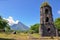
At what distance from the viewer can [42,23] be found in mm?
35812

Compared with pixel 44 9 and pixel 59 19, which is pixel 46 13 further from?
pixel 59 19

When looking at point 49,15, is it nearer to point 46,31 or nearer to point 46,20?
point 46,20

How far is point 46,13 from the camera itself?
36.8 metres

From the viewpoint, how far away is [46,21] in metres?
36.4

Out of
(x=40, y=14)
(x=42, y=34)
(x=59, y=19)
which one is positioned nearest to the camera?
(x=42, y=34)

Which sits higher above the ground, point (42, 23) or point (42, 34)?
point (42, 23)

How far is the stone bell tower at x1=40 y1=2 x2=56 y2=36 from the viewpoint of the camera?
116ft

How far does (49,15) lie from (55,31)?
5.08 metres

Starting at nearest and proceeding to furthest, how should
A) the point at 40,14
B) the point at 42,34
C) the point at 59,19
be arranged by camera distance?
the point at 42,34 < the point at 40,14 < the point at 59,19

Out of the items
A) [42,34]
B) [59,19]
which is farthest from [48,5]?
[59,19]

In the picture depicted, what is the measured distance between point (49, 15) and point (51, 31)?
4.82 meters

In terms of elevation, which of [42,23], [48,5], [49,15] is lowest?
[42,23]

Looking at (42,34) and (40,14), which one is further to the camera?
(40,14)

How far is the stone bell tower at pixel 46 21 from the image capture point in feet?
116
